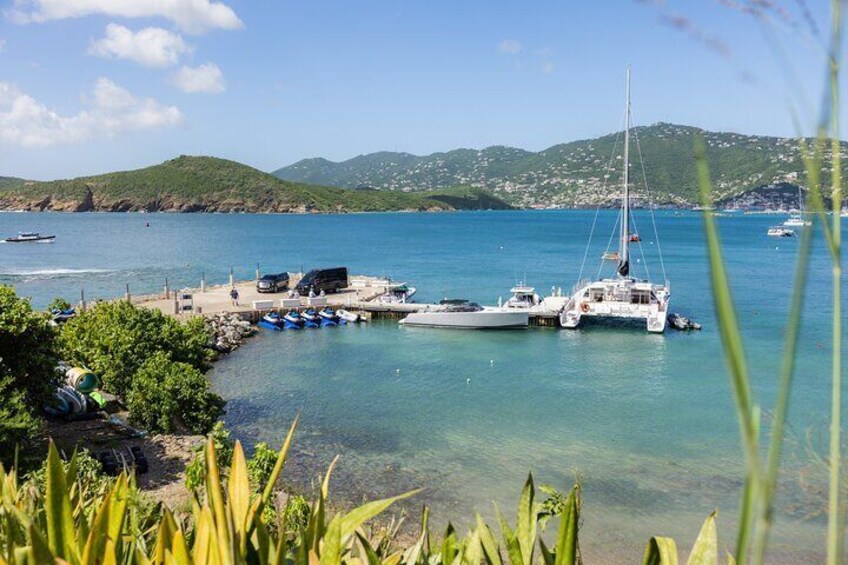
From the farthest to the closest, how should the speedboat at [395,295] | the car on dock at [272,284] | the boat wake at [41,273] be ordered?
the boat wake at [41,273], the car on dock at [272,284], the speedboat at [395,295]

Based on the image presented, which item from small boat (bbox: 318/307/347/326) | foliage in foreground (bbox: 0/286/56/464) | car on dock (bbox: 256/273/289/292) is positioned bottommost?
small boat (bbox: 318/307/347/326)

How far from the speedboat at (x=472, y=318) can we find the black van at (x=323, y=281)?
8113mm

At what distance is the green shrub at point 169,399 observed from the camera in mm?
16078

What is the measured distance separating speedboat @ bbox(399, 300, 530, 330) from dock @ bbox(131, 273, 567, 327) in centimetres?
132

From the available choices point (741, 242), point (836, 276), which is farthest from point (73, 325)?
point (741, 242)

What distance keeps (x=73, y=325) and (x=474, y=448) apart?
506 inches

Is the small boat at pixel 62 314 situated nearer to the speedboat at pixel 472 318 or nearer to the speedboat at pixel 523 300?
the speedboat at pixel 472 318

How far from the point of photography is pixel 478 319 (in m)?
33.5

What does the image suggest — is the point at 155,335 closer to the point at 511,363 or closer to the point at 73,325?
the point at 73,325

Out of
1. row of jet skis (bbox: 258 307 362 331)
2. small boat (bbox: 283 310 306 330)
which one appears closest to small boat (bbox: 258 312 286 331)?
Answer: row of jet skis (bbox: 258 307 362 331)

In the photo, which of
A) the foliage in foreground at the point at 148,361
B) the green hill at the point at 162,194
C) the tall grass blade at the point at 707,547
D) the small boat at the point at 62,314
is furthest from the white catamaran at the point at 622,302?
the green hill at the point at 162,194

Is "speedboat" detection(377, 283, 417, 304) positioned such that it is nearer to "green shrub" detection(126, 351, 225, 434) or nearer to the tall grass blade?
"green shrub" detection(126, 351, 225, 434)

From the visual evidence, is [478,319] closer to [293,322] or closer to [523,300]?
[523,300]

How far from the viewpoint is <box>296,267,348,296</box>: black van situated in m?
39.6
